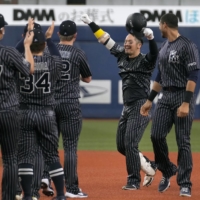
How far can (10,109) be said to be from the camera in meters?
6.43

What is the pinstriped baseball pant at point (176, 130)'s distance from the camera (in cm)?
808

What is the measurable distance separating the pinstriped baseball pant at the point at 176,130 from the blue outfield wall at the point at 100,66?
447 inches

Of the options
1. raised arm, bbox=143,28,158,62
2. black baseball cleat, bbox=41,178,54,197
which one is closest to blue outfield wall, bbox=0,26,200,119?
raised arm, bbox=143,28,158,62

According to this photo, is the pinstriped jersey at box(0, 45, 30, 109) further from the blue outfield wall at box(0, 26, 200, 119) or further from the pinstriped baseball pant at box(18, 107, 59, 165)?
the blue outfield wall at box(0, 26, 200, 119)

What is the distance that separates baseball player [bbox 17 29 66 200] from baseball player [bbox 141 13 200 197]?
5.36 ft

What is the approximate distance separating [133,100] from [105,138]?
715cm

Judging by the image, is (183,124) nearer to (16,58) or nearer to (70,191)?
(70,191)

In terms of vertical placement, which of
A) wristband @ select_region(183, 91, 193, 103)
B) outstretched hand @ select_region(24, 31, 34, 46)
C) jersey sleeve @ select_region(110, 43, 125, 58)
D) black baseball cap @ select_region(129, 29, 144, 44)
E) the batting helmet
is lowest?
wristband @ select_region(183, 91, 193, 103)

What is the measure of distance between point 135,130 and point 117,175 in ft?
5.06

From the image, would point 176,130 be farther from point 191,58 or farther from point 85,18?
point 85,18

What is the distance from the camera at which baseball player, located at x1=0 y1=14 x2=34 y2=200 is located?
6.38m

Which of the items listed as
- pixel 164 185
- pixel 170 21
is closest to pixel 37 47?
pixel 170 21

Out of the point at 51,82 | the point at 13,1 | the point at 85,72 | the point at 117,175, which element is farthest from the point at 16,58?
the point at 13,1

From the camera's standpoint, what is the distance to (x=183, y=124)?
8094 mm
